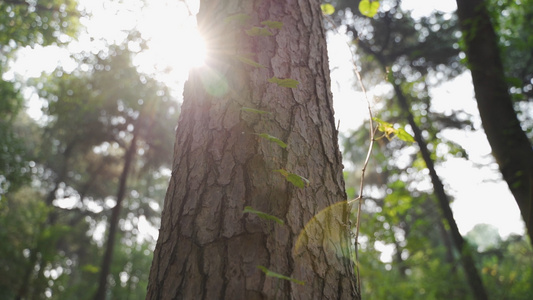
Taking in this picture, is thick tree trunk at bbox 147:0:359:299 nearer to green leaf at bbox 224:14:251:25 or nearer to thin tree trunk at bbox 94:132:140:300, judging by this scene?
green leaf at bbox 224:14:251:25

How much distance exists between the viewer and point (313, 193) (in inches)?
36.5

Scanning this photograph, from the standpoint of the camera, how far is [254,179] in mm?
898

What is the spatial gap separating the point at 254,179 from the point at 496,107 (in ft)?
8.00

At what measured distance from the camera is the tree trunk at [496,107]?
235cm

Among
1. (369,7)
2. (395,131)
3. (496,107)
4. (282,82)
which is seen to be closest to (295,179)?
(282,82)

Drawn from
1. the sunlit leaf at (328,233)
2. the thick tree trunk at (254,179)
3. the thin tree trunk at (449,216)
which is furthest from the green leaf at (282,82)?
the thin tree trunk at (449,216)

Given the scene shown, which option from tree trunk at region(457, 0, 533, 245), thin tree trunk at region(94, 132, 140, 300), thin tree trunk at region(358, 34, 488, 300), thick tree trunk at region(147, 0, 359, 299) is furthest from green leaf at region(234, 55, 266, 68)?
thin tree trunk at region(94, 132, 140, 300)

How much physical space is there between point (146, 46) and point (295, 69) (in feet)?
8.84

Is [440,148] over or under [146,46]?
under

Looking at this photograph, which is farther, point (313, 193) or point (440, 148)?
point (440, 148)

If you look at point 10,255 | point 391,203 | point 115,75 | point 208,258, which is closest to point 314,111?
point 208,258

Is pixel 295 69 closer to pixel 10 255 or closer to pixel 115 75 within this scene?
pixel 115 75

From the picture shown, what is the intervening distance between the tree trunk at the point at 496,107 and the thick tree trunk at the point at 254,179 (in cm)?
198

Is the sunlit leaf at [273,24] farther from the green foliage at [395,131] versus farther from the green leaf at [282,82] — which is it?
the green foliage at [395,131]
